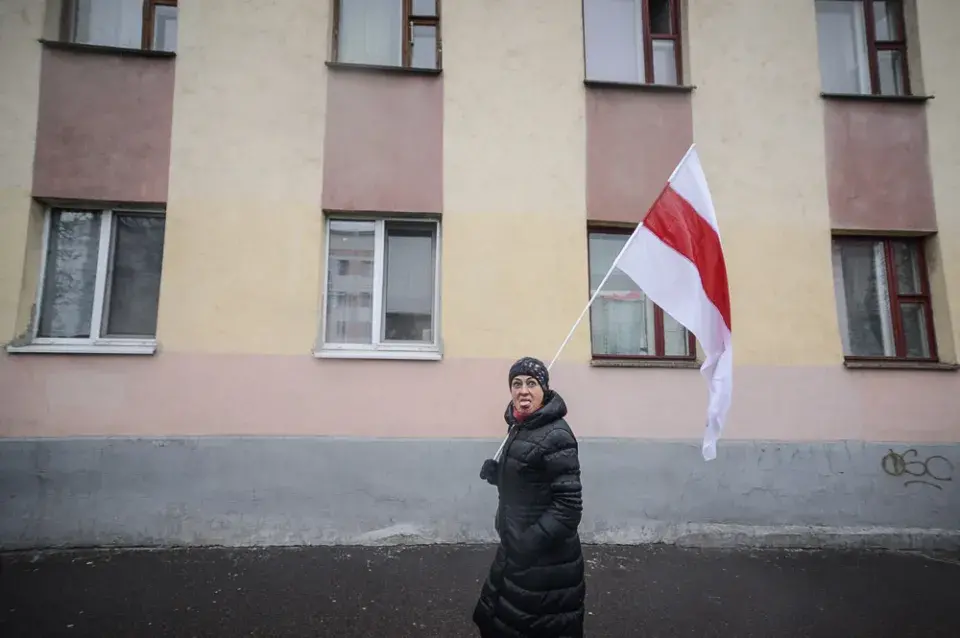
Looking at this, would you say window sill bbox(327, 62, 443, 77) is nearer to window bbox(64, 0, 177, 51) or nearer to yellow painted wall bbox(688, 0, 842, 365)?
window bbox(64, 0, 177, 51)

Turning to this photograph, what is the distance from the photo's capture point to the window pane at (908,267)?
5363mm

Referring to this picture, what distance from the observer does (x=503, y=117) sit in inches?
201

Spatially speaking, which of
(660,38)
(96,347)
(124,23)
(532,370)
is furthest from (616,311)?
(124,23)

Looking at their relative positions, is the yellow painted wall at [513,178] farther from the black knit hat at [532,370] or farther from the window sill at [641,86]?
the black knit hat at [532,370]

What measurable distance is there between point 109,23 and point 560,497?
6.13 m

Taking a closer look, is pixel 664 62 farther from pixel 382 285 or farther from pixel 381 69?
pixel 382 285

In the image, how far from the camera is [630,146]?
5227mm

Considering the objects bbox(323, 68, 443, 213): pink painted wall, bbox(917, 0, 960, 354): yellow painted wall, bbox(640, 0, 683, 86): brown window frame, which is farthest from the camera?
bbox(640, 0, 683, 86): brown window frame

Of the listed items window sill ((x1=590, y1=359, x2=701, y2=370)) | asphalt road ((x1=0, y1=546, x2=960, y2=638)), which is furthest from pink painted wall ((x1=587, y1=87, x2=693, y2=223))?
asphalt road ((x1=0, y1=546, x2=960, y2=638))

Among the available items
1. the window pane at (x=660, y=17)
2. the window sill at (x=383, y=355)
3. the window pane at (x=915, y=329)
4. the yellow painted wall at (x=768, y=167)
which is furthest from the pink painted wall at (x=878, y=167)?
the window sill at (x=383, y=355)

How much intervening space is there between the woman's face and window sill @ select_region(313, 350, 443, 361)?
225 cm

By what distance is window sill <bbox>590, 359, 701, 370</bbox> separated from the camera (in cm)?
493

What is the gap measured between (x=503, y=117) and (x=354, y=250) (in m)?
1.96

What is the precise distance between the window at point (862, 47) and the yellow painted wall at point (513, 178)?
9.38 ft
